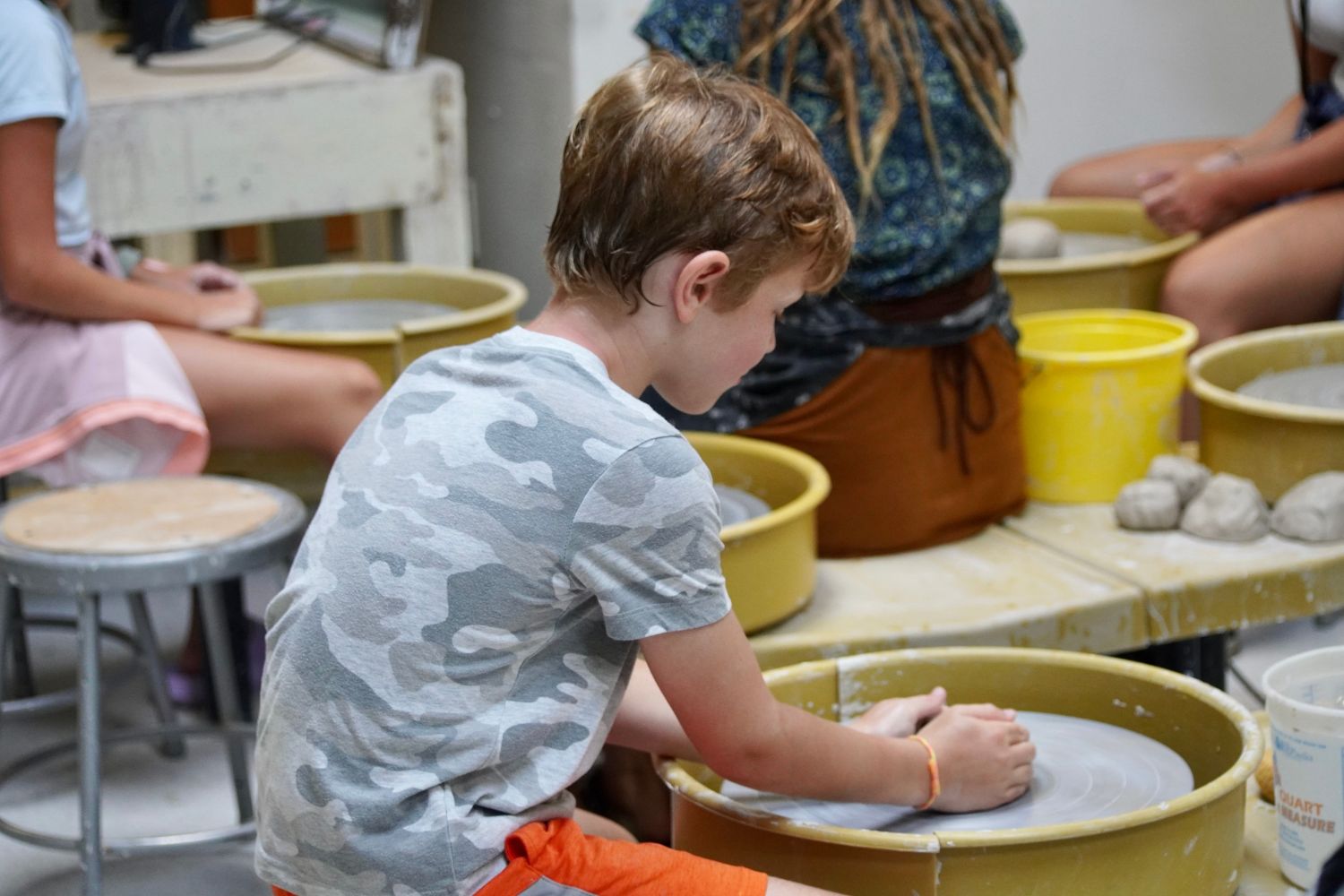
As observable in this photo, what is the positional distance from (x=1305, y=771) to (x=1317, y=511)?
2.70 ft

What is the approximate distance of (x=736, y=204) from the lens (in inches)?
45.5

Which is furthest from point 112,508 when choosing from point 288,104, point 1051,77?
point 1051,77

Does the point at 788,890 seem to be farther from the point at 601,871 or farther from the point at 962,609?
the point at 962,609

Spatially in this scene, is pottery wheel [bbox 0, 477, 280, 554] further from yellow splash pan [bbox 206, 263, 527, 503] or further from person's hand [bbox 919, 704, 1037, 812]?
person's hand [bbox 919, 704, 1037, 812]

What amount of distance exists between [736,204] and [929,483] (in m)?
0.99

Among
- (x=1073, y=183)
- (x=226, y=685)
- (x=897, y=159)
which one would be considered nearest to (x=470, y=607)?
(x=897, y=159)

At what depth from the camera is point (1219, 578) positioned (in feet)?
6.39

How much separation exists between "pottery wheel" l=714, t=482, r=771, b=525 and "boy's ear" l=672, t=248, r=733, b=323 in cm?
67

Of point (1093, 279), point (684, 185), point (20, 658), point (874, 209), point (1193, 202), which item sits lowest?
point (20, 658)

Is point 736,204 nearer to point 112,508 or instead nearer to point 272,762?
point 272,762

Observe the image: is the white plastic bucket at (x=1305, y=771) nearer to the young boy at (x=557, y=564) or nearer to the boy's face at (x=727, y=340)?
the young boy at (x=557, y=564)

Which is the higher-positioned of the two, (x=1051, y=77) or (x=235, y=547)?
(x=1051, y=77)

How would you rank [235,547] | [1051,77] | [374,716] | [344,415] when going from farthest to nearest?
[1051,77] < [344,415] < [235,547] < [374,716]

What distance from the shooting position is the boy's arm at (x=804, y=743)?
116cm
